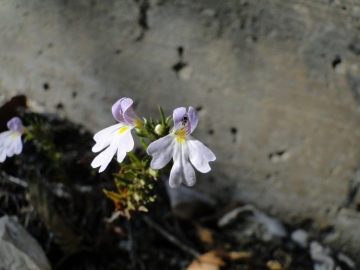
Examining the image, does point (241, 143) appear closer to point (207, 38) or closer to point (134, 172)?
point (207, 38)

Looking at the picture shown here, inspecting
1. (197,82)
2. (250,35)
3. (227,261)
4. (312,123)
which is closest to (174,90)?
(197,82)

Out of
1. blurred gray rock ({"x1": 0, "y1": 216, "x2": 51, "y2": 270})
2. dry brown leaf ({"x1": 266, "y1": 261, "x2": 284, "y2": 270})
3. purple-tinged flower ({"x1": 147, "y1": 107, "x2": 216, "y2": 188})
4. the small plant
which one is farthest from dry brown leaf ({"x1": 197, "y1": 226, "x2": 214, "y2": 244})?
purple-tinged flower ({"x1": 147, "y1": 107, "x2": 216, "y2": 188})

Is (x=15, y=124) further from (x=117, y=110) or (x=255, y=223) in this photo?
(x=255, y=223)

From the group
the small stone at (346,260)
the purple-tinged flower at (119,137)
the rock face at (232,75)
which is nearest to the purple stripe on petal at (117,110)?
the purple-tinged flower at (119,137)

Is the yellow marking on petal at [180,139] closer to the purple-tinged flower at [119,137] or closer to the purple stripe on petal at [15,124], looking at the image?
the purple-tinged flower at [119,137]

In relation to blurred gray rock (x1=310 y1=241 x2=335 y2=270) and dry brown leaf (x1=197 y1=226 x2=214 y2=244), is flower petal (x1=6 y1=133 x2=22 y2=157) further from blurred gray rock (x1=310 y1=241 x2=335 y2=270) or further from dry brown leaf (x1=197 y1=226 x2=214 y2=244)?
blurred gray rock (x1=310 y1=241 x2=335 y2=270)

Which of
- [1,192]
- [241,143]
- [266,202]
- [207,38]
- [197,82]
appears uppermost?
[207,38]
